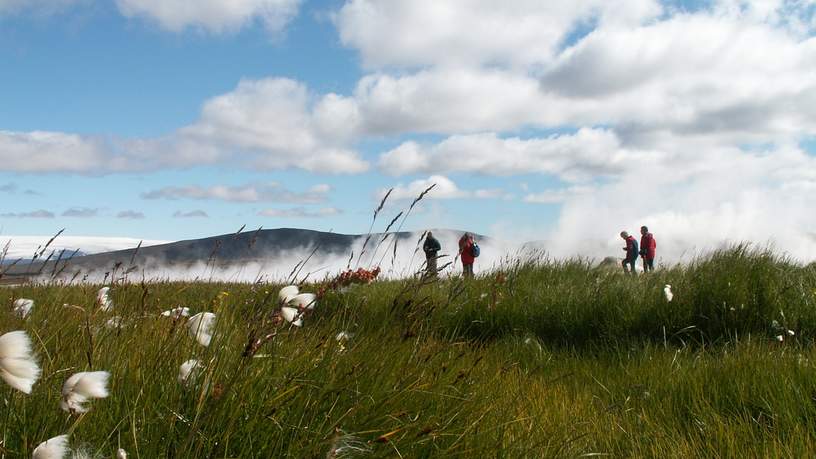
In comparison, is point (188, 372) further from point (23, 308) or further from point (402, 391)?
point (23, 308)

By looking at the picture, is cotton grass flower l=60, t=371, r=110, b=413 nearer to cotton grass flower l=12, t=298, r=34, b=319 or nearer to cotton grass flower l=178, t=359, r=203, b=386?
cotton grass flower l=178, t=359, r=203, b=386

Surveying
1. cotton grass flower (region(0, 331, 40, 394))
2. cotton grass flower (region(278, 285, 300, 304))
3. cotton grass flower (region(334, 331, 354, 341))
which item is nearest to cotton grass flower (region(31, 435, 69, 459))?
cotton grass flower (region(0, 331, 40, 394))

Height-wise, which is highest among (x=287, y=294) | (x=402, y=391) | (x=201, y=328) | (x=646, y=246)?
(x=646, y=246)

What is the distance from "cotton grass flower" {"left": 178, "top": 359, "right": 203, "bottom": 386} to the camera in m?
2.43

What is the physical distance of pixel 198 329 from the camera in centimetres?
277

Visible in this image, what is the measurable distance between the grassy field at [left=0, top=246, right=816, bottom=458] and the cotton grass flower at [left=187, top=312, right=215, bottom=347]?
7cm

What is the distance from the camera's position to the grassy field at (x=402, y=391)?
2.28m

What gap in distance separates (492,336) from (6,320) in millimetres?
4915

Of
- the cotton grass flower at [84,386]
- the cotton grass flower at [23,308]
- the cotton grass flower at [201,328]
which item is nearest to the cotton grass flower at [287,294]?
the cotton grass flower at [201,328]

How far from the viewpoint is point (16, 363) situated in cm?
156

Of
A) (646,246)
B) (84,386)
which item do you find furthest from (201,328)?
(646,246)

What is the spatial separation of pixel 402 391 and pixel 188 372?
2.84ft

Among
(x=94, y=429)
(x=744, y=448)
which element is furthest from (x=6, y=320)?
(x=744, y=448)

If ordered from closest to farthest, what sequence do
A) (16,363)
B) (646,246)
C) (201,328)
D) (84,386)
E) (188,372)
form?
(16,363) < (84,386) < (188,372) < (201,328) < (646,246)
